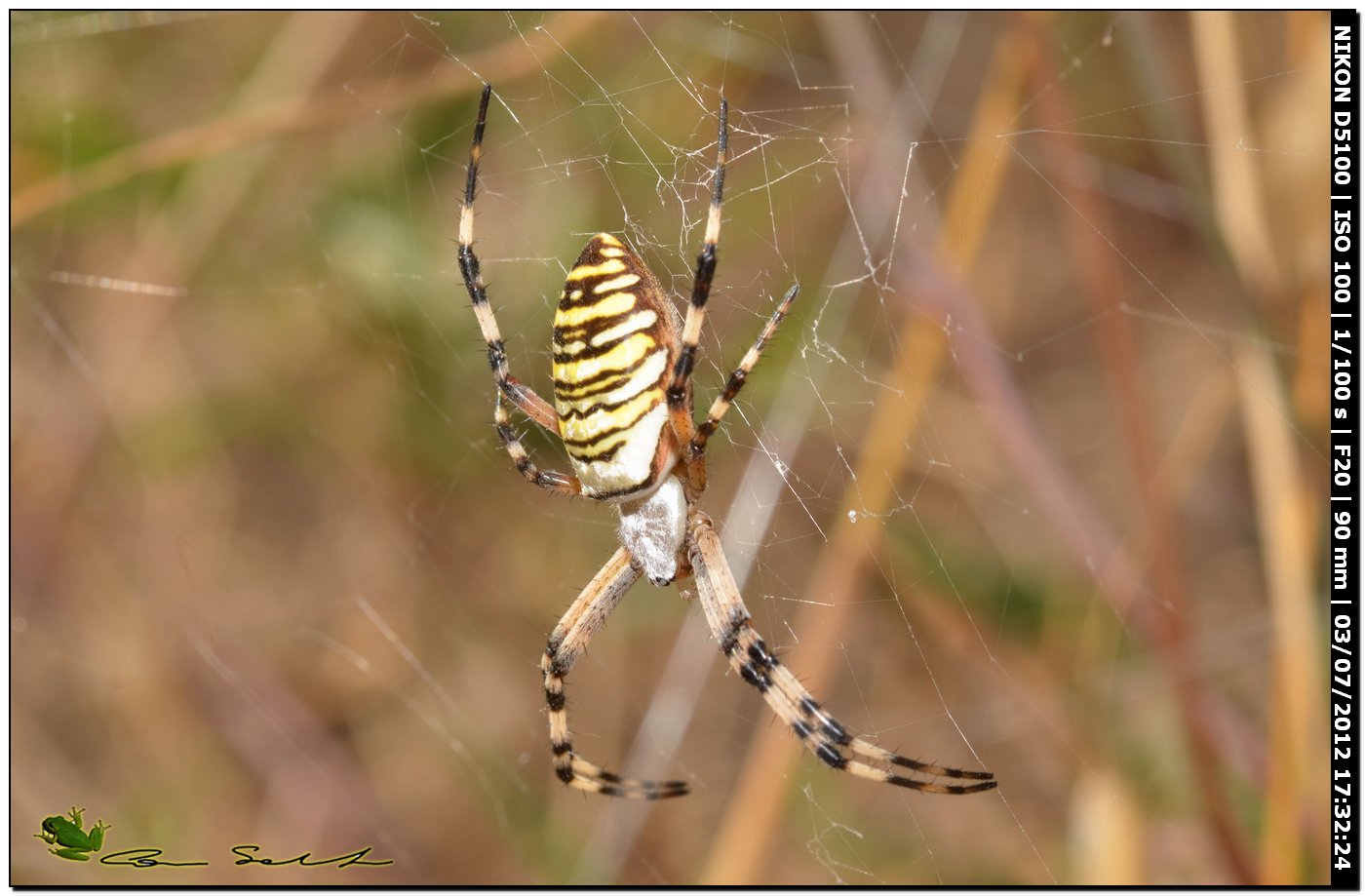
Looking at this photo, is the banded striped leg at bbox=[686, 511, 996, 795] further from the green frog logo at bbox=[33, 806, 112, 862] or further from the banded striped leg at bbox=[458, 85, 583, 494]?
the green frog logo at bbox=[33, 806, 112, 862]

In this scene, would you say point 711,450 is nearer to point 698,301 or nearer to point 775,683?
point 775,683

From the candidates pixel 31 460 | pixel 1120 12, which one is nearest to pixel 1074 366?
pixel 1120 12

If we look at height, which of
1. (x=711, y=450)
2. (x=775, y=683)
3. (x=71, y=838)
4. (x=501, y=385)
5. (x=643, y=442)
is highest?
(x=711, y=450)

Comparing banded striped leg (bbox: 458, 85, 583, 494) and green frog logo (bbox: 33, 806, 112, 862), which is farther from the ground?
banded striped leg (bbox: 458, 85, 583, 494)

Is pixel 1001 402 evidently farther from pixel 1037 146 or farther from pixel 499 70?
pixel 499 70
